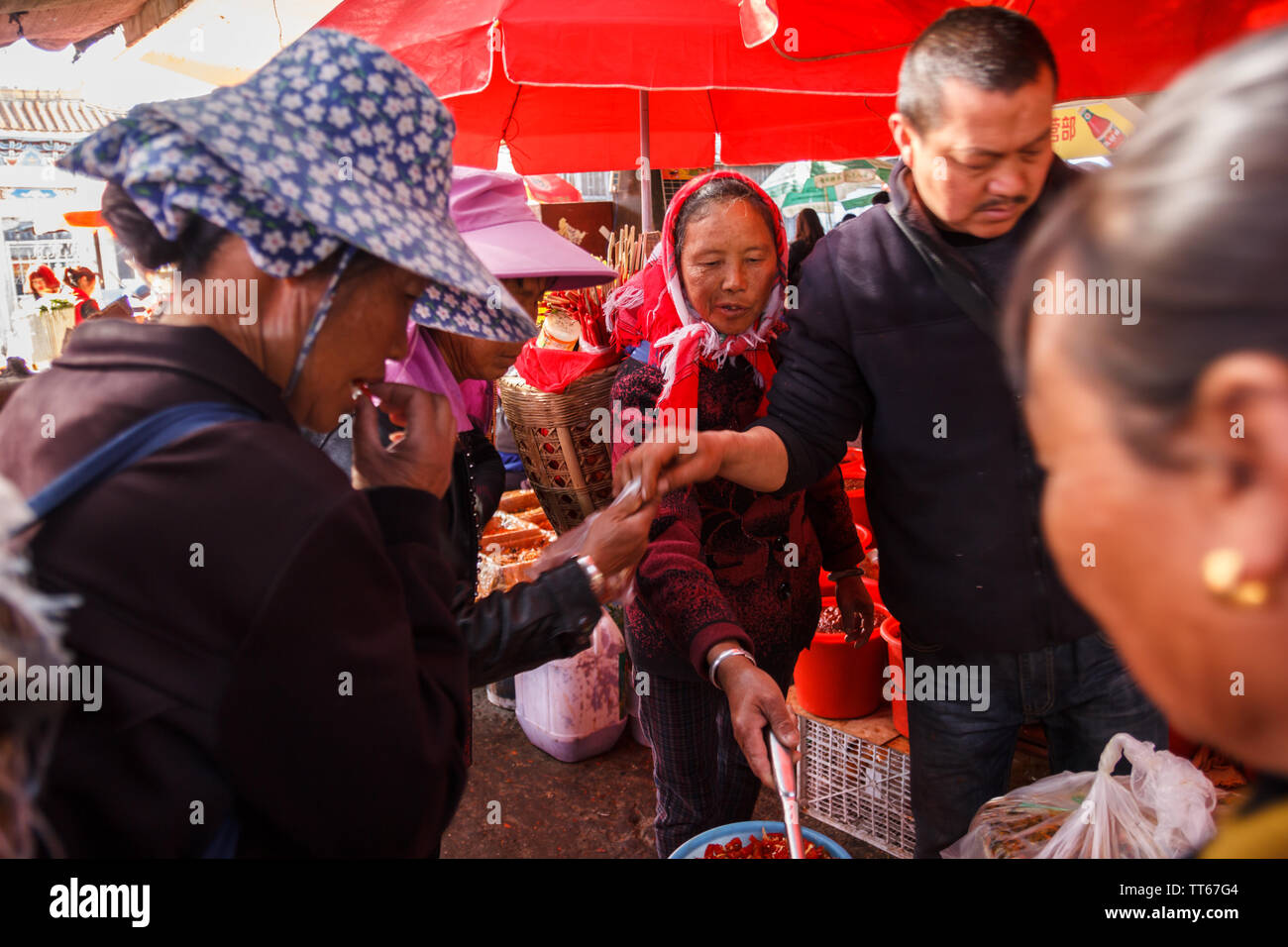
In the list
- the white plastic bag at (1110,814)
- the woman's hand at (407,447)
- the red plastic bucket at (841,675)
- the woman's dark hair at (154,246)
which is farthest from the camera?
the red plastic bucket at (841,675)

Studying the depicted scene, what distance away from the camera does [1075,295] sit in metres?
0.49

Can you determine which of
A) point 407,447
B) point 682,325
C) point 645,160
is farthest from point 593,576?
point 645,160

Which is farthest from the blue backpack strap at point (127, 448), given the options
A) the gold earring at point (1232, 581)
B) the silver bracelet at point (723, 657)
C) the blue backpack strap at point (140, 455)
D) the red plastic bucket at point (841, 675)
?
the red plastic bucket at point (841, 675)

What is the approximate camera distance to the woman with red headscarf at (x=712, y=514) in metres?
2.09

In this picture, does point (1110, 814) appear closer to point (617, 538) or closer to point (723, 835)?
point (723, 835)

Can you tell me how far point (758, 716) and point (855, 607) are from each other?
1009mm

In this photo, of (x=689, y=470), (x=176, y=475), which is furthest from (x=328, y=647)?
(x=689, y=470)

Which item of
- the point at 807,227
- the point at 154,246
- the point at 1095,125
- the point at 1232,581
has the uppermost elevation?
the point at 1095,125

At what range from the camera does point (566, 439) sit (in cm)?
246

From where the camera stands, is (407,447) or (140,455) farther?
(407,447)

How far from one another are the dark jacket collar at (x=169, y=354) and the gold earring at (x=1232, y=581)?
2.92ft

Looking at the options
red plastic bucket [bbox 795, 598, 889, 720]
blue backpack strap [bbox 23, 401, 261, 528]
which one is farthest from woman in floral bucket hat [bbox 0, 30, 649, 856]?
red plastic bucket [bbox 795, 598, 889, 720]

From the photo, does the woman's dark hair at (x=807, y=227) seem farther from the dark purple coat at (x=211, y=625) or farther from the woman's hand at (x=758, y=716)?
the dark purple coat at (x=211, y=625)

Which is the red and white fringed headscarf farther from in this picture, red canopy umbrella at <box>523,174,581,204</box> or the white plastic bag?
red canopy umbrella at <box>523,174,581,204</box>
